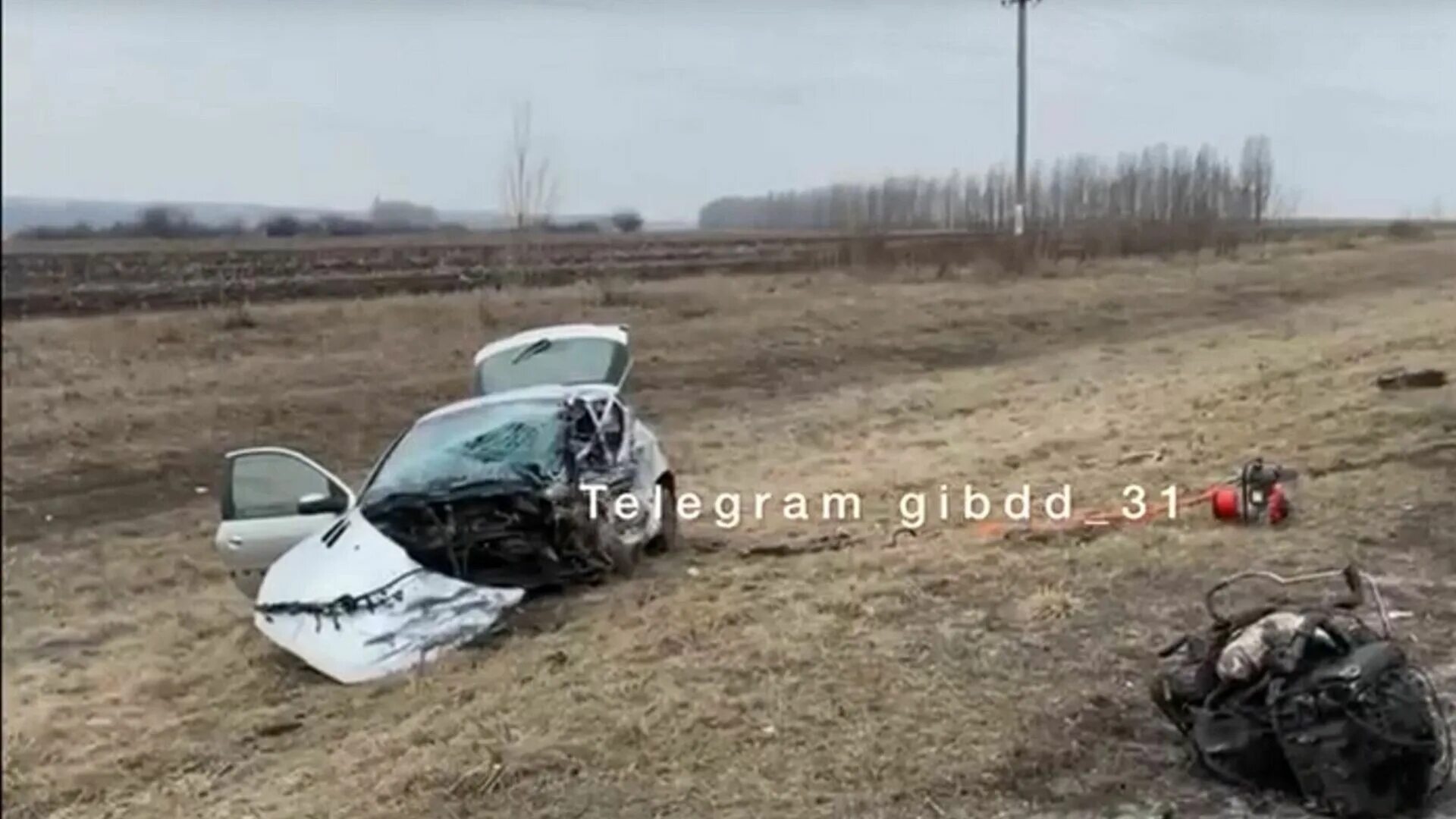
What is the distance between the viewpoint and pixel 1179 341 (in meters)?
11.5

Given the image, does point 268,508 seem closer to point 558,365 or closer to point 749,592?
point 558,365

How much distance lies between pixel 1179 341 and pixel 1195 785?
9.05 m

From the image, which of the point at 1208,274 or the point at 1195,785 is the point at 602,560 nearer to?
the point at 1195,785

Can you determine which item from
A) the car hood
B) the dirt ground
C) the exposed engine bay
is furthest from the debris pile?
the car hood

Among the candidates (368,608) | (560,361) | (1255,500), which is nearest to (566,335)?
(560,361)

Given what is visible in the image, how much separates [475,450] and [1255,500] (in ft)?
8.57

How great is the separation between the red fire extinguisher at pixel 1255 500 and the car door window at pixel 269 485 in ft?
9.81

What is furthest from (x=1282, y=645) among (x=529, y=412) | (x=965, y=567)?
(x=529, y=412)

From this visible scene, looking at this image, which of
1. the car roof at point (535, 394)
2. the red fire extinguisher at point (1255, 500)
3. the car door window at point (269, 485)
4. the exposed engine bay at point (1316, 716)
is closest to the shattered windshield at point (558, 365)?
the car roof at point (535, 394)

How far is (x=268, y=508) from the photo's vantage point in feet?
17.3

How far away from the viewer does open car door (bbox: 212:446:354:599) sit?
5.09m

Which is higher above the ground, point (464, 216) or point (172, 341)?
point (464, 216)

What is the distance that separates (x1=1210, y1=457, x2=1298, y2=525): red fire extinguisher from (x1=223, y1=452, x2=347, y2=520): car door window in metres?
2.99

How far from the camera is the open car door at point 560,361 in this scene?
6.00 meters
